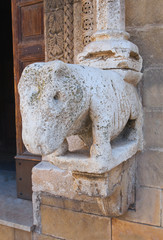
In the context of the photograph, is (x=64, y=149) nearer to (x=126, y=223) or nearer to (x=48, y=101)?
(x=48, y=101)

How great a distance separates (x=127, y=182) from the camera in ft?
3.74

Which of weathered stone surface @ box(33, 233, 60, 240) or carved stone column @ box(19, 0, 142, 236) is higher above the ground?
carved stone column @ box(19, 0, 142, 236)

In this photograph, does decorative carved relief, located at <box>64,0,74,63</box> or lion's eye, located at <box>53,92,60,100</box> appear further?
decorative carved relief, located at <box>64,0,74,63</box>

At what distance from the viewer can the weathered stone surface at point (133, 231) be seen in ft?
3.92

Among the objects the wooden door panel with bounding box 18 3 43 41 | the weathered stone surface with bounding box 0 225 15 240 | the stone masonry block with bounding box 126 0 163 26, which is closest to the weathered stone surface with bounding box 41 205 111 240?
the weathered stone surface with bounding box 0 225 15 240

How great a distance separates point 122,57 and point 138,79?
0.18 m

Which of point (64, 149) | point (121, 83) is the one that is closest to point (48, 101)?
point (64, 149)

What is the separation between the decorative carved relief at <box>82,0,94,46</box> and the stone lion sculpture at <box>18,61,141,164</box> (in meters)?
0.51

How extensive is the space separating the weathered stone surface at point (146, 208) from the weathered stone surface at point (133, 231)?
31 millimetres

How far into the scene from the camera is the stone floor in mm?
1567

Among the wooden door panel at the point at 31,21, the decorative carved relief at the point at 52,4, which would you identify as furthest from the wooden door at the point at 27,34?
the decorative carved relief at the point at 52,4

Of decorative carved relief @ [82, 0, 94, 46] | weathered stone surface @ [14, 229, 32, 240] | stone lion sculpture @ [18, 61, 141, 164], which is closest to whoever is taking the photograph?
stone lion sculpture @ [18, 61, 141, 164]

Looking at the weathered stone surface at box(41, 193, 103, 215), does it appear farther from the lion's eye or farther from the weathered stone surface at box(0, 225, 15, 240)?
the lion's eye

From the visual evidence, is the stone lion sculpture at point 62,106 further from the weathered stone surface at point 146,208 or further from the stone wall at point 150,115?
the weathered stone surface at point 146,208
